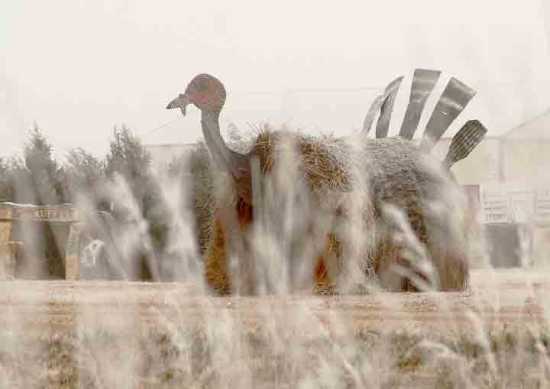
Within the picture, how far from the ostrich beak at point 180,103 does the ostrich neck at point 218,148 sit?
11 cm

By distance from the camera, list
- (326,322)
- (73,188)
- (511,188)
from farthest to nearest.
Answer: (511,188)
(73,188)
(326,322)

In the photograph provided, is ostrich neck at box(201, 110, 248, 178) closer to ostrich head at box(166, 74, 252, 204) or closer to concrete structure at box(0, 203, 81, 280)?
ostrich head at box(166, 74, 252, 204)

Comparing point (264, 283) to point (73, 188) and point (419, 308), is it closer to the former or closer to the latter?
point (419, 308)

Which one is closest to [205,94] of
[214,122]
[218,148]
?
[214,122]

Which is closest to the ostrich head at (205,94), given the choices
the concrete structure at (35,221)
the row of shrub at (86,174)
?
the concrete structure at (35,221)

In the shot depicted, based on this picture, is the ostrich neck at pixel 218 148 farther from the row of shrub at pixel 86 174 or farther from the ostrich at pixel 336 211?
the row of shrub at pixel 86 174

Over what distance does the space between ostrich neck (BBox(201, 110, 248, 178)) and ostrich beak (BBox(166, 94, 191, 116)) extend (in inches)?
4.5

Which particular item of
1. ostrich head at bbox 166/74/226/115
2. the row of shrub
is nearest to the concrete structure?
the row of shrub

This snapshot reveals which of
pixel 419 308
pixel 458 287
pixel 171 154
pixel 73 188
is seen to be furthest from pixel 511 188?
pixel 419 308

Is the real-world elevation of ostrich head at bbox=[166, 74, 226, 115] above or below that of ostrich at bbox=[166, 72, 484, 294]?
above

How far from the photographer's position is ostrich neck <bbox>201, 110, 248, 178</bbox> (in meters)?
6.15

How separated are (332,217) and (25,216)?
6.18 metres

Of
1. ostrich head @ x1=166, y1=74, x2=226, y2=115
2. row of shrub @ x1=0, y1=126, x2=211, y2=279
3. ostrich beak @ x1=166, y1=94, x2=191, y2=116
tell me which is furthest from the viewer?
row of shrub @ x1=0, y1=126, x2=211, y2=279

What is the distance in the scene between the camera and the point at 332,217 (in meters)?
6.00
